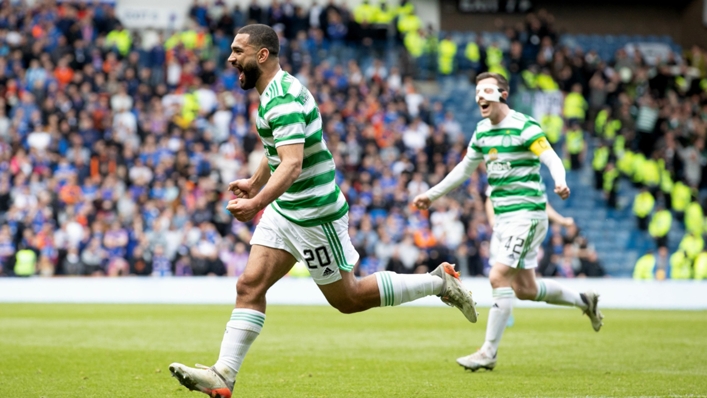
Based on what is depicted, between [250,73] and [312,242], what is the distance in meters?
1.17

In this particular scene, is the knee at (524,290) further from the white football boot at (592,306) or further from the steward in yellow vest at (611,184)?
the steward in yellow vest at (611,184)

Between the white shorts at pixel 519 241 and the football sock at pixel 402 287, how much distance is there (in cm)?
222

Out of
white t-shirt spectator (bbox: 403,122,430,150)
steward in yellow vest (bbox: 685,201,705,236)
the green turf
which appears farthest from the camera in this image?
white t-shirt spectator (bbox: 403,122,430,150)

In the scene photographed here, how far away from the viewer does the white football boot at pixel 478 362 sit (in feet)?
29.6

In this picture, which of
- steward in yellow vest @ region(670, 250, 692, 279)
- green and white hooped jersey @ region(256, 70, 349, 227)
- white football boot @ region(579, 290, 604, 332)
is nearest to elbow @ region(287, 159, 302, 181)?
green and white hooped jersey @ region(256, 70, 349, 227)

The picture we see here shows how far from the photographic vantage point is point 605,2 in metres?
34.8

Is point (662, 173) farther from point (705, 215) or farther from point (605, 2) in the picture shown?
point (605, 2)

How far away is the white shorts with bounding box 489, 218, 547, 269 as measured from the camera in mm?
9367

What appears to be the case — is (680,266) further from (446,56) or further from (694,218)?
(446,56)

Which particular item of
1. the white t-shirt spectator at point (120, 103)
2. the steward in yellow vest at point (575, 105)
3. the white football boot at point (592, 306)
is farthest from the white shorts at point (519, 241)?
the steward in yellow vest at point (575, 105)

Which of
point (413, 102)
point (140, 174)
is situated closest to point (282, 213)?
point (140, 174)

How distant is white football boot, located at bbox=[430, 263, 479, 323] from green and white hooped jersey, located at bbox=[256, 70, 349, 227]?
108cm

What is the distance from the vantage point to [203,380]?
20.3 ft

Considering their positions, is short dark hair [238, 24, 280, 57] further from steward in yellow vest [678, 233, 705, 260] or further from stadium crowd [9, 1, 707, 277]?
steward in yellow vest [678, 233, 705, 260]
